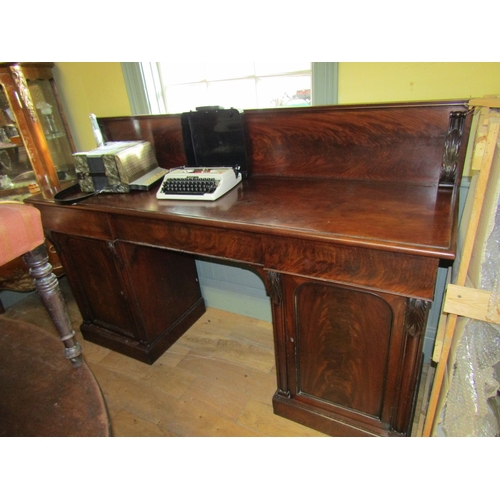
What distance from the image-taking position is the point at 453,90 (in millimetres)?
1311

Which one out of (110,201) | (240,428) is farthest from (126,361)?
(110,201)

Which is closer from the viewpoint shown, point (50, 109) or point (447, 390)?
point (447, 390)

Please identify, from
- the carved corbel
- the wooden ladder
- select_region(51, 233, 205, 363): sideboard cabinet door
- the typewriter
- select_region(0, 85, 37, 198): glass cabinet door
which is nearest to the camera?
the wooden ladder

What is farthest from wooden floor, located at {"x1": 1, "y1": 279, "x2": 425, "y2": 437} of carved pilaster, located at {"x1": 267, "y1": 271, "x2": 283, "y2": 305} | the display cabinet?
the display cabinet

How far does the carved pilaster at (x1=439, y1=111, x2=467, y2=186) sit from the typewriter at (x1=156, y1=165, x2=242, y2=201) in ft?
2.75

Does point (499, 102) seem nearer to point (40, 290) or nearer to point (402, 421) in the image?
point (402, 421)

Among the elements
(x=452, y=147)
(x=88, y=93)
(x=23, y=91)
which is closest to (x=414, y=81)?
(x=452, y=147)

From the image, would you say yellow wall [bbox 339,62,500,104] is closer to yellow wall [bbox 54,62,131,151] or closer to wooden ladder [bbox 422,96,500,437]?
wooden ladder [bbox 422,96,500,437]

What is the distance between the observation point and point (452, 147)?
4.00 feet

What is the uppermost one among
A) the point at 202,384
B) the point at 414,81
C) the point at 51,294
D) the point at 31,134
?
the point at 414,81

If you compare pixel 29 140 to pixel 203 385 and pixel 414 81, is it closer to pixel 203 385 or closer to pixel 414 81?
pixel 203 385

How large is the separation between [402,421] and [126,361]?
1476 millimetres

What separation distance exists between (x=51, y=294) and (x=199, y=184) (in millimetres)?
702

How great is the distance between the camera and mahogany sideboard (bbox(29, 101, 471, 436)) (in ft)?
3.43
